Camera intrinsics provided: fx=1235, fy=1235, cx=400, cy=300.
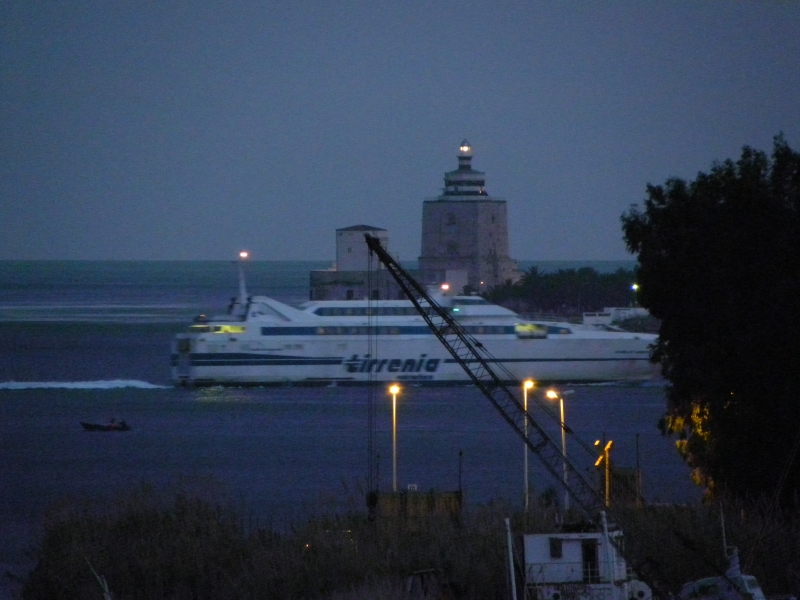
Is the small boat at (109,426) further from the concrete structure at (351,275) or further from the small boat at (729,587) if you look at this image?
the concrete structure at (351,275)

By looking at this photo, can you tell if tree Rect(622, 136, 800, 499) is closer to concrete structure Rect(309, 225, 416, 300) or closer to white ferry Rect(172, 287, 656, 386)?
white ferry Rect(172, 287, 656, 386)

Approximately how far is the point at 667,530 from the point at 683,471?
10418mm

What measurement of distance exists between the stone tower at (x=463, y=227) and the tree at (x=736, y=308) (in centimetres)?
4015

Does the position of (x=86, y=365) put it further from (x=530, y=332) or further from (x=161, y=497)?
(x=161, y=497)

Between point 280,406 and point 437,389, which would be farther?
point 437,389

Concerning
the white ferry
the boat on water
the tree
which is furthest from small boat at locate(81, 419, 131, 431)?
the boat on water

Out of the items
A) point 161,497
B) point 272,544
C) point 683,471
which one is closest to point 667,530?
point 272,544

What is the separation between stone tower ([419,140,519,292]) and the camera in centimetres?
5434

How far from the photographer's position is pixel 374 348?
32844 millimetres

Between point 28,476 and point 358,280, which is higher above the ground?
point 358,280

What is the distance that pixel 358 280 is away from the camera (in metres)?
52.0

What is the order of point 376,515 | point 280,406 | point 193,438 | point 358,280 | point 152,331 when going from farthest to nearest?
1. point 152,331
2. point 358,280
3. point 280,406
4. point 193,438
5. point 376,515

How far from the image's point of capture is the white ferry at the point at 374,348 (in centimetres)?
3256

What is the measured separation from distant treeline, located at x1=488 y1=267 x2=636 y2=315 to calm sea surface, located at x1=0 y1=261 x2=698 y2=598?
1956cm
